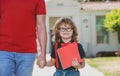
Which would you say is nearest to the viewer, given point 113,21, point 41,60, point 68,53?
point 41,60

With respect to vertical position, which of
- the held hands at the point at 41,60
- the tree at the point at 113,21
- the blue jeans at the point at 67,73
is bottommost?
the tree at the point at 113,21

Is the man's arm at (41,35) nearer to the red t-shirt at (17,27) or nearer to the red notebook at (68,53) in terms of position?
the red t-shirt at (17,27)

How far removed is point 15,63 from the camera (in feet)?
16.8

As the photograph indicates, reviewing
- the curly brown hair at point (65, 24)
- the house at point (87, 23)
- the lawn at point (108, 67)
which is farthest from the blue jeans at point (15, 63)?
the house at point (87, 23)

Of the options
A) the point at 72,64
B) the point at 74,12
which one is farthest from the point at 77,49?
the point at 74,12

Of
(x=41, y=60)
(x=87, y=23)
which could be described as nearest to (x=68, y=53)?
(x=41, y=60)

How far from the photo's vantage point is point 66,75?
5.79 metres

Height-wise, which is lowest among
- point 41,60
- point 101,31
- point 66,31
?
point 101,31

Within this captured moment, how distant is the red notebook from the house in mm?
24355

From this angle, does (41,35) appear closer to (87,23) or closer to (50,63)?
(50,63)

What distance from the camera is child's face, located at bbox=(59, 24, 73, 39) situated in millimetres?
5961

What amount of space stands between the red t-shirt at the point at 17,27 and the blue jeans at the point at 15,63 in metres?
0.06

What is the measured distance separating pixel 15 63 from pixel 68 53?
0.98 metres

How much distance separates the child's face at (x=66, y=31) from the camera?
596 cm
